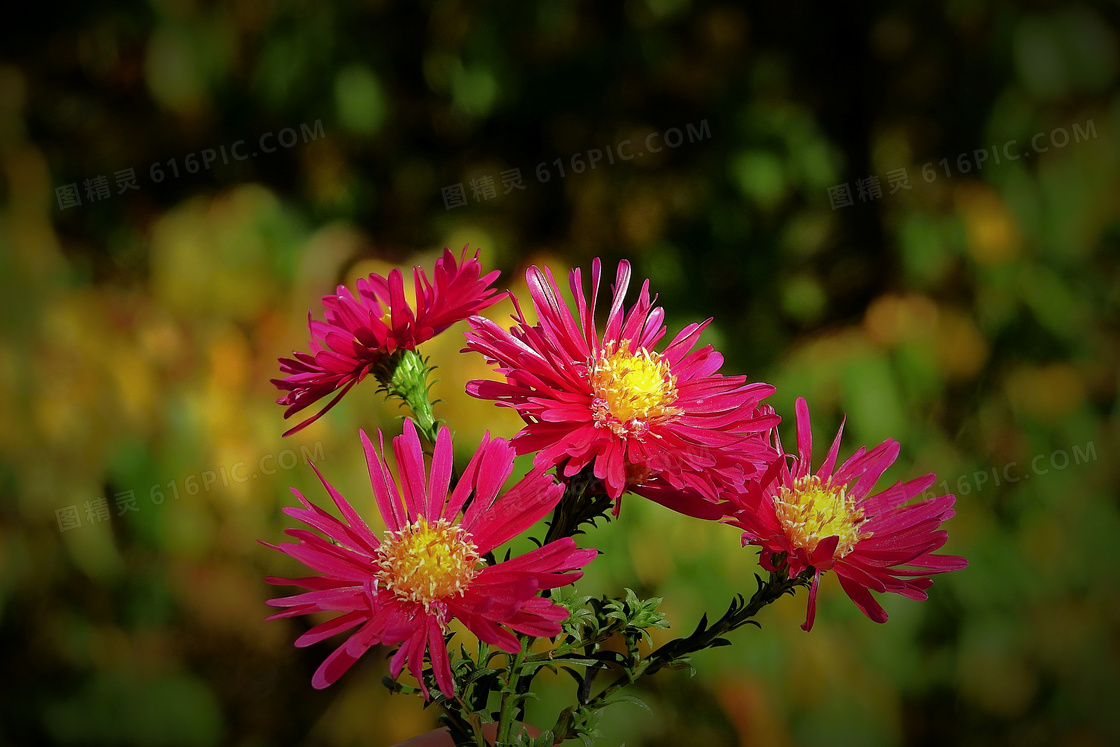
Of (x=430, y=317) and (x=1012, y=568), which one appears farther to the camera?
(x=1012, y=568)

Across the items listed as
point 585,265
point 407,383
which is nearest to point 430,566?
point 407,383

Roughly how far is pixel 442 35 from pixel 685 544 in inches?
24.8

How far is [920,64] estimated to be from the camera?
33.9 inches

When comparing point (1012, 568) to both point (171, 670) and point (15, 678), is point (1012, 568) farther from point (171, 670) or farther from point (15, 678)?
point (15, 678)

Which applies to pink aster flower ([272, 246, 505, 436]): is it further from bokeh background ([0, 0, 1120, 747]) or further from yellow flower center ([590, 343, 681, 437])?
bokeh background ([0, 0, 1120, 747])

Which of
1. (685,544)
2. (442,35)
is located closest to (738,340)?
(685,544)

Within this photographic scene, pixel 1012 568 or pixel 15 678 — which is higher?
pixel 15 678

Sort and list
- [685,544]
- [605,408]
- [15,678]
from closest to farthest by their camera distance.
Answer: [605,408] < [685,544] < [15,678]

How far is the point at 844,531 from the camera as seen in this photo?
32cm

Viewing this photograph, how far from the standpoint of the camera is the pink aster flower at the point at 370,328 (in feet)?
1.09
